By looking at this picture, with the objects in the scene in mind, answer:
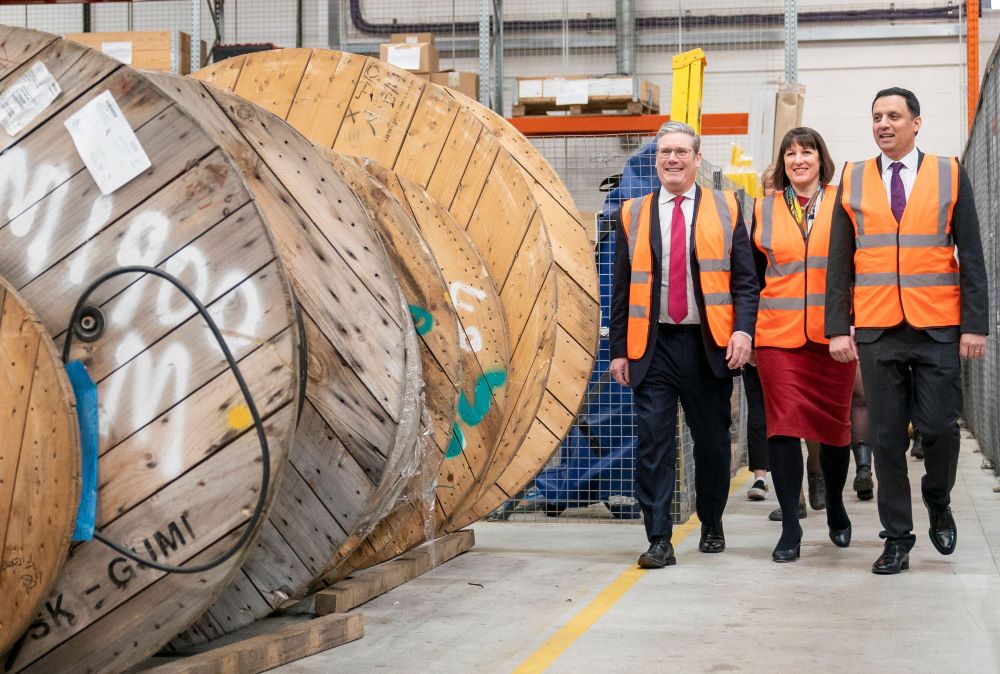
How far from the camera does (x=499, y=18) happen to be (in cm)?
1503

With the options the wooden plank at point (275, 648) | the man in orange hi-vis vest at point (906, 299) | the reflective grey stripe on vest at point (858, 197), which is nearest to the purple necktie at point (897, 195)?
the man in orange hi-vis vest at point (906, 299)

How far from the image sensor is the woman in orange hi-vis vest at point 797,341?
5559 mm

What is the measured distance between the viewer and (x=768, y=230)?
5.79 m

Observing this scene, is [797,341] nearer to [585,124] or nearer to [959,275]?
[959,275]

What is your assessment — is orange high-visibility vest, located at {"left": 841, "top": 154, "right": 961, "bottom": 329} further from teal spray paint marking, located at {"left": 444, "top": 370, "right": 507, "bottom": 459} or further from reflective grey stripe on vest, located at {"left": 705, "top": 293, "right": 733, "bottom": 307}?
teal spray paint marking, located at {"left": 444, "top": 370, "right": 507, "bottom": 459}

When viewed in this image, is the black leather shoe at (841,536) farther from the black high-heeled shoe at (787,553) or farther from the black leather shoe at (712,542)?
the black leather shoe at (712,542)

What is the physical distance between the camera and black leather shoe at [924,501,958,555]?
5234 millimetres

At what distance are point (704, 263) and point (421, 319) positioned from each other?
1297mm

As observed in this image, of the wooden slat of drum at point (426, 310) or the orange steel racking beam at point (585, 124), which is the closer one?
the wooden slat of drum at point (426, 310)

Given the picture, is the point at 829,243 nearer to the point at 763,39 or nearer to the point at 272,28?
the point at 763,39

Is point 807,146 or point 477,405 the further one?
point 807,146

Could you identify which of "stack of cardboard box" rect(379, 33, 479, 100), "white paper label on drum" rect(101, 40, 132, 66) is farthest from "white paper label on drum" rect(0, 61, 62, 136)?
"white paper label on drum" rect(101, 40, 132, 66)

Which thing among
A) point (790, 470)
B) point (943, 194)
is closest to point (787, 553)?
point (790, 470)

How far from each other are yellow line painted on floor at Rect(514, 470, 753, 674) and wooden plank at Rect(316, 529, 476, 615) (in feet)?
2.42
